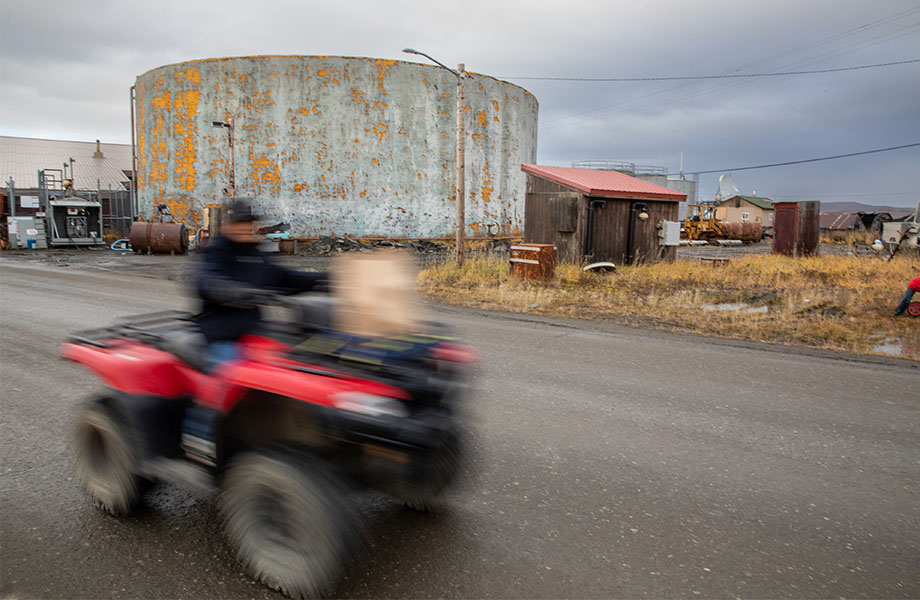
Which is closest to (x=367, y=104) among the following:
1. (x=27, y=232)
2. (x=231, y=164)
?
(x=231, y=164)

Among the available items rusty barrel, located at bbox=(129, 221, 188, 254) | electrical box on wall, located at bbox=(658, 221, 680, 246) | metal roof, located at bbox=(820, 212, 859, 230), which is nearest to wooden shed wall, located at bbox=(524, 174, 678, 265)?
electrical box on wall, located at bbox=(658, 221, 680, 246)

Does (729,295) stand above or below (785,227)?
below

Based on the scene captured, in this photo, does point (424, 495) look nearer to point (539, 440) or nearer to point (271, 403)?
point (271, 403)

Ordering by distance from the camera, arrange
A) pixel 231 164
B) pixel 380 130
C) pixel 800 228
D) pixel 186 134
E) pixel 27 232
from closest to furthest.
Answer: pixel 800 228 < pixel 231 164 < pixel 27 232 < pixel 380 130 < pixel 186 134

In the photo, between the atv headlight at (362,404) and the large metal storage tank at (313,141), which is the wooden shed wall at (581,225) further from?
the atv headlight at (362,404)

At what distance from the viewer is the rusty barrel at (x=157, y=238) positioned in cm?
2778

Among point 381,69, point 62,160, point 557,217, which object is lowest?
point 557,217

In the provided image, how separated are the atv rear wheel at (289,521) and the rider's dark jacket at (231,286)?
2.29ft

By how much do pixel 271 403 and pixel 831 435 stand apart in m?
4.51

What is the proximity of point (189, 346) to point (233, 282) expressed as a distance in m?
0.41

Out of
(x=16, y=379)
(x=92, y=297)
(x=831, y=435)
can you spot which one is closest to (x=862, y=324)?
(x=831, y=435)

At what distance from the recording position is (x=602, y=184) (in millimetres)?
19578

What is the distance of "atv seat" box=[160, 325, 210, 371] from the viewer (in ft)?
10.2

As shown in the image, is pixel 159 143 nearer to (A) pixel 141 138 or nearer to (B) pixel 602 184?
(A) pixel 141 138
